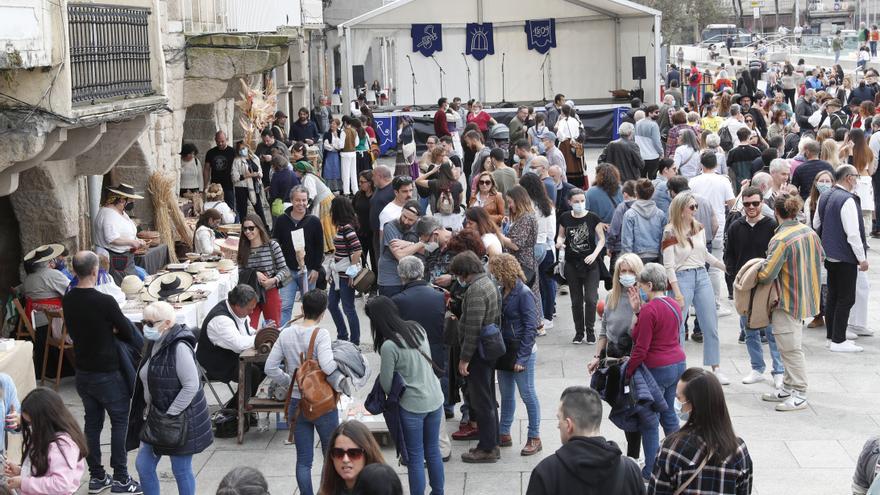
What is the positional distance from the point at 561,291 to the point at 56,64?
22.3 ft

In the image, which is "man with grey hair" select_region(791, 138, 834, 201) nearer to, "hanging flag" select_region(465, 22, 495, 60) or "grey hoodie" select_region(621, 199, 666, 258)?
"grey hoodie" select_region(621, 199, 666, 258)

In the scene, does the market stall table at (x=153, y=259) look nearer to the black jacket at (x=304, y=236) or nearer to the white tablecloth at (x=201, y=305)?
the white tablecloth at (x=201, y=305)

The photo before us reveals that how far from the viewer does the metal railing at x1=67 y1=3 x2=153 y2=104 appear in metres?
10.5

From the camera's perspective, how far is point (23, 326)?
10.7 metres

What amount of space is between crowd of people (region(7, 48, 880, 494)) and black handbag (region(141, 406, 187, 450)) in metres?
0.03

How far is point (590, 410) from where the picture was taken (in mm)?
5312

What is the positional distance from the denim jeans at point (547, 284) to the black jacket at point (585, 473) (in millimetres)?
6540

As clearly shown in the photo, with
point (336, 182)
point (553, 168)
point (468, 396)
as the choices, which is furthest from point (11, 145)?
point (336, 182)

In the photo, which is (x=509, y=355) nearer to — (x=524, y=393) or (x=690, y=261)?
(x=524, y=393)

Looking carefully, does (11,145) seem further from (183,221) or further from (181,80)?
(181,80)

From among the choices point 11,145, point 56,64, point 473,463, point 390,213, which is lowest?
point 473,463

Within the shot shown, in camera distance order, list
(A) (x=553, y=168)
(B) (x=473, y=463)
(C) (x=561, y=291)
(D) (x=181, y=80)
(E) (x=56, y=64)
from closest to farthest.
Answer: (B) (x=473, y=463), (E) (x=56, y=64), (A) (x=553, y=168), (C) (x=561, y=291), (D) (x=181, y=80)

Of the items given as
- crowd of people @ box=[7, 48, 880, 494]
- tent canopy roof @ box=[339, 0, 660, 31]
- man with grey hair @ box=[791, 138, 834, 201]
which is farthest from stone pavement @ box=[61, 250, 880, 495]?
tent canopy roof @ box=[339, 0, 660, 31]

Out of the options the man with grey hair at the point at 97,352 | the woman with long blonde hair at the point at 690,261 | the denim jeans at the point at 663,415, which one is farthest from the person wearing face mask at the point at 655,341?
the man with grey hair at the point at 97,352
